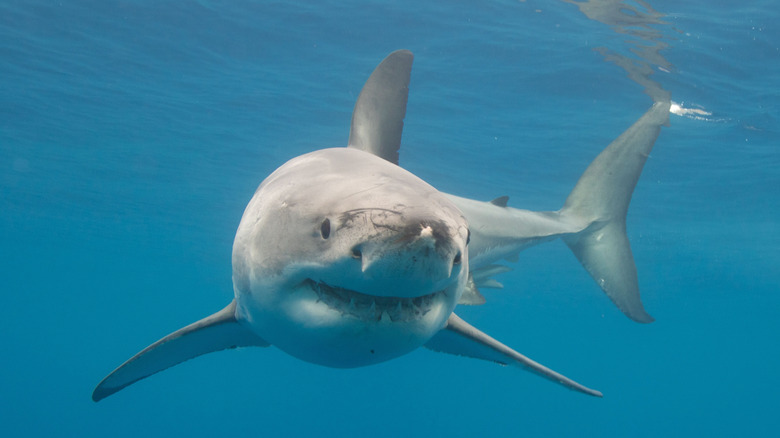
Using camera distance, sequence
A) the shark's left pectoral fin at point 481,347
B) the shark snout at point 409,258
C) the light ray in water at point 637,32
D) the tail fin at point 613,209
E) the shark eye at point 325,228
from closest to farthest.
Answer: the shark snout at point 409,258 < the shark eye at point 325,228 < the shark's left pectoral fin at point 481,347 < the tail fin at point 613,209 < the light ray in water at point 637,32

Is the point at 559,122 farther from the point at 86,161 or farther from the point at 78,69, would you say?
the point at 86,161

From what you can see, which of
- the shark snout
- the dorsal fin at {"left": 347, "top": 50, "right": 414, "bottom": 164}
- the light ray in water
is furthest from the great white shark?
the light ray in water

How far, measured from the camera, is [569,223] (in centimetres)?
852

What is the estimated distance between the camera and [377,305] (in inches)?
75.9

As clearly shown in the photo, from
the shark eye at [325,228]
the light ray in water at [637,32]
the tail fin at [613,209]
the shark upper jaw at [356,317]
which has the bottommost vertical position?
the tail fin at [613,209]

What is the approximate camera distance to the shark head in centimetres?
163

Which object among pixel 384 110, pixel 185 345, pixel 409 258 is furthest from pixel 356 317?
pixel 384 110

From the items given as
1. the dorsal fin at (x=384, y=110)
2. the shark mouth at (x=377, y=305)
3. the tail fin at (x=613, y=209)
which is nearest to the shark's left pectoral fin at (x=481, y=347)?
the shark mouth at (x=377, y=305)

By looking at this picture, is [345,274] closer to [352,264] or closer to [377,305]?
[352,264]

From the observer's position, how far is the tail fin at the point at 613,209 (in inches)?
308

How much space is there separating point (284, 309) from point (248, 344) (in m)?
2.09

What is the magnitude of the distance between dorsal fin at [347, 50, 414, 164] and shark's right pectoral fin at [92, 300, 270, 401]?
181cm

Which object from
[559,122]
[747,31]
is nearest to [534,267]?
[559,122]

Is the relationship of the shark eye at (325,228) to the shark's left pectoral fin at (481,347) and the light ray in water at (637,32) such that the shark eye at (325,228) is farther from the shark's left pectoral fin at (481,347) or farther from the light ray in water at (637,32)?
the light ray in water at (637,32)
